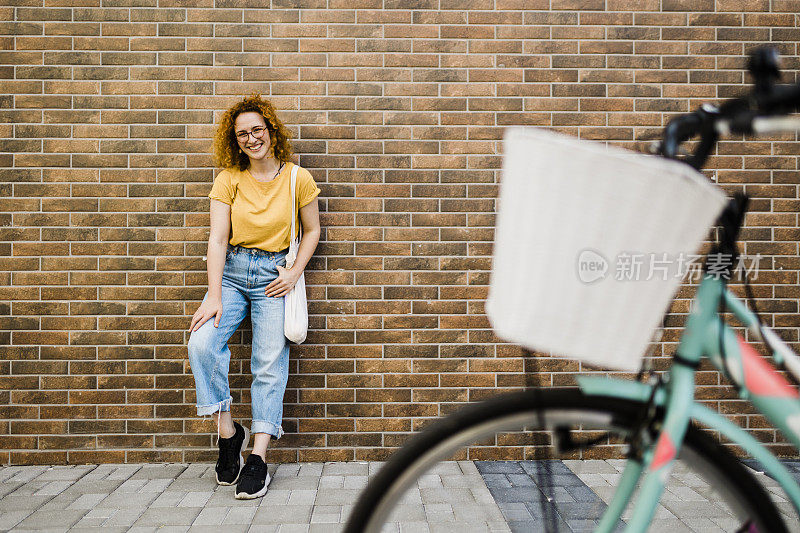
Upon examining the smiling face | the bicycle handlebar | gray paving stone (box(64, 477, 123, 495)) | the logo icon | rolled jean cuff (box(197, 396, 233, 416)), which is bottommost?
gray paving stone (box(64, 477, 123, 495))

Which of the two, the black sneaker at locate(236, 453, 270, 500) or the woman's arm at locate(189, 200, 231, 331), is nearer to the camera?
the black sneaker at locate(236, 453, 270, 500)

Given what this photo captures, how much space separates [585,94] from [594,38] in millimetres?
339

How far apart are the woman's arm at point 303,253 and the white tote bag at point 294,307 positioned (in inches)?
1.4

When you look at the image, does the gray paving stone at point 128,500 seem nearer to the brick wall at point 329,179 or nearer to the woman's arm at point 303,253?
the brick wall at point 329,179

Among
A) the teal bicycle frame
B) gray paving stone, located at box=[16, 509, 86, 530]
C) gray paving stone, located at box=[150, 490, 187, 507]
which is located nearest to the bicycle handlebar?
the teal bicycle frame

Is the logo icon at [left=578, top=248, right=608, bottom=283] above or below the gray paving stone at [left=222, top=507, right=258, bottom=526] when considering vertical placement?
above

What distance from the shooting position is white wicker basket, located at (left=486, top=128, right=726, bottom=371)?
101cm

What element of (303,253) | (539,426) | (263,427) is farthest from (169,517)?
(539,426)

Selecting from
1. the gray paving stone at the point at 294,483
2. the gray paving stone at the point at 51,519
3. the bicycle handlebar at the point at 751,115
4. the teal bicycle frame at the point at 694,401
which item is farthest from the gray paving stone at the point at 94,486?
the bicycle handlebar at the point at 751,115

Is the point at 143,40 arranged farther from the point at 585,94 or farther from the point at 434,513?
the point at 434,513

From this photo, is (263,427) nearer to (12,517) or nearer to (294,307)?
(294,307)

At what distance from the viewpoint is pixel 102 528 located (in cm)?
244

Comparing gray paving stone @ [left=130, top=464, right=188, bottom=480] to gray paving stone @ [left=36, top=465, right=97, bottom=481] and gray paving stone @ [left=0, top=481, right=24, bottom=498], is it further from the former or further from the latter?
gray paving stone @ [left=0, top=481, right=24, bottom=498]

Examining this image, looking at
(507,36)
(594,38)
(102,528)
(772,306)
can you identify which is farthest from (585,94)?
(102,528)
